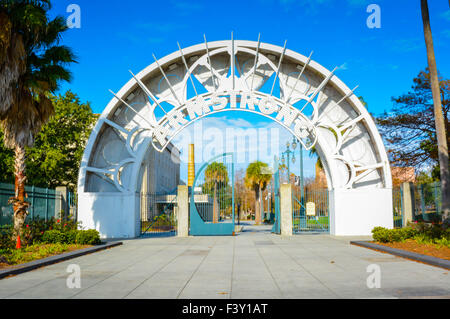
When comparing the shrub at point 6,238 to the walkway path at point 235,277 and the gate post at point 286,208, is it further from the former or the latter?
the gate post at point 286,208

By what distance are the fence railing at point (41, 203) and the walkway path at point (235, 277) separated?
5.77 metres

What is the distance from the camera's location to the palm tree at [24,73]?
14008 mm

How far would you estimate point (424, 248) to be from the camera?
13.3 metres

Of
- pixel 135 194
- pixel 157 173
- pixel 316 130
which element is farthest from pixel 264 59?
pixel 157 173

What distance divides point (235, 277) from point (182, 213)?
14.1 metres

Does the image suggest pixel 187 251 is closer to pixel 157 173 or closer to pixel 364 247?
pixel 364 247

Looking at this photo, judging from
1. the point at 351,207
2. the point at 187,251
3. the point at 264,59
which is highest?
the point at 264,59

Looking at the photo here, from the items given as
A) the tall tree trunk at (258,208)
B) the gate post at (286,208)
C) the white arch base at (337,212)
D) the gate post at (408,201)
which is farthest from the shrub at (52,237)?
the tall tree trunk at (258,208)

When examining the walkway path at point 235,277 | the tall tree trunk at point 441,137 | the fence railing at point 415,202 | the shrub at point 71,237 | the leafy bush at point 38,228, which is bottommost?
the walkway path at point 235,277

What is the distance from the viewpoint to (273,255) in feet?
46.0

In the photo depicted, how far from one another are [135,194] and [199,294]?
1600 cm

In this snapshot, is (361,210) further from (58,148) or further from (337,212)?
(58,148)

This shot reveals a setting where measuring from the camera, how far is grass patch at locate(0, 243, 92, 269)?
11.3 m

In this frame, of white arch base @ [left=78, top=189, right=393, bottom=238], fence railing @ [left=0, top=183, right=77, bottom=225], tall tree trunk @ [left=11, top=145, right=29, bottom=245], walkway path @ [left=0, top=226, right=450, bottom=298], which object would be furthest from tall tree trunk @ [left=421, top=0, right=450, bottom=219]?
fence railing @ [left=0, top=183, right=77, bottom=225]
